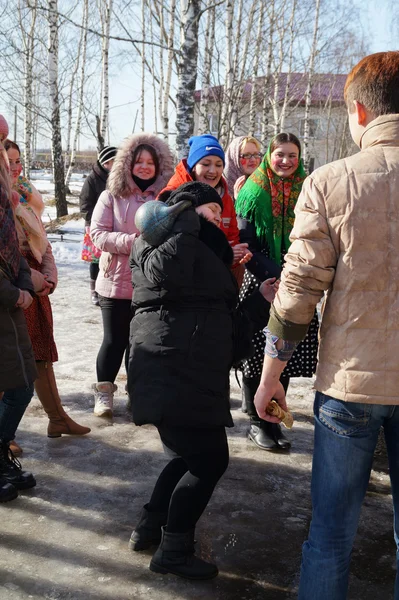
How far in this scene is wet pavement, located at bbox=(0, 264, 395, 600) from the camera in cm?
265

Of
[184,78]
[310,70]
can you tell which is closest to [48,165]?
[310,70]

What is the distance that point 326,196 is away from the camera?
75.0 inches

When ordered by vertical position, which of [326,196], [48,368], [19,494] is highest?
[326,196]

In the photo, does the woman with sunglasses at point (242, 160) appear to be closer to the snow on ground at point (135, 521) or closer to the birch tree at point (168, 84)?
the snow on ground at point (135, 521)

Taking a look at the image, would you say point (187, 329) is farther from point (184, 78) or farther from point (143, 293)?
point (184, 78)

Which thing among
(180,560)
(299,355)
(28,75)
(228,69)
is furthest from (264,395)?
(28,75)

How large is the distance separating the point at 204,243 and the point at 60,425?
6.73 feet

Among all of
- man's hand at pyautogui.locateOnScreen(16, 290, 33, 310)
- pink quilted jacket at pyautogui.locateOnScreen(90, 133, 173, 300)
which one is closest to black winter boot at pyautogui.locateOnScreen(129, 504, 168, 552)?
man's hand at pyautogui.locateOnScreen(16, 290, 33, 310)

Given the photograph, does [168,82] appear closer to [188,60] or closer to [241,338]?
[188,60]

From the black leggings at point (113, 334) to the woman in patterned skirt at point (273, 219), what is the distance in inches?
39.1

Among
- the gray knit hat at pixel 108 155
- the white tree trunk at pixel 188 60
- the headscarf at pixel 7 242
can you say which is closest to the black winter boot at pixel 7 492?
the headscarf at pixel 7 242

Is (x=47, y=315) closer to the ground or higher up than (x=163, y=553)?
higher up

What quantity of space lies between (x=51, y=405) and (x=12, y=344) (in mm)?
1147

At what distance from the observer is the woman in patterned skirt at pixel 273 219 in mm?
4004
